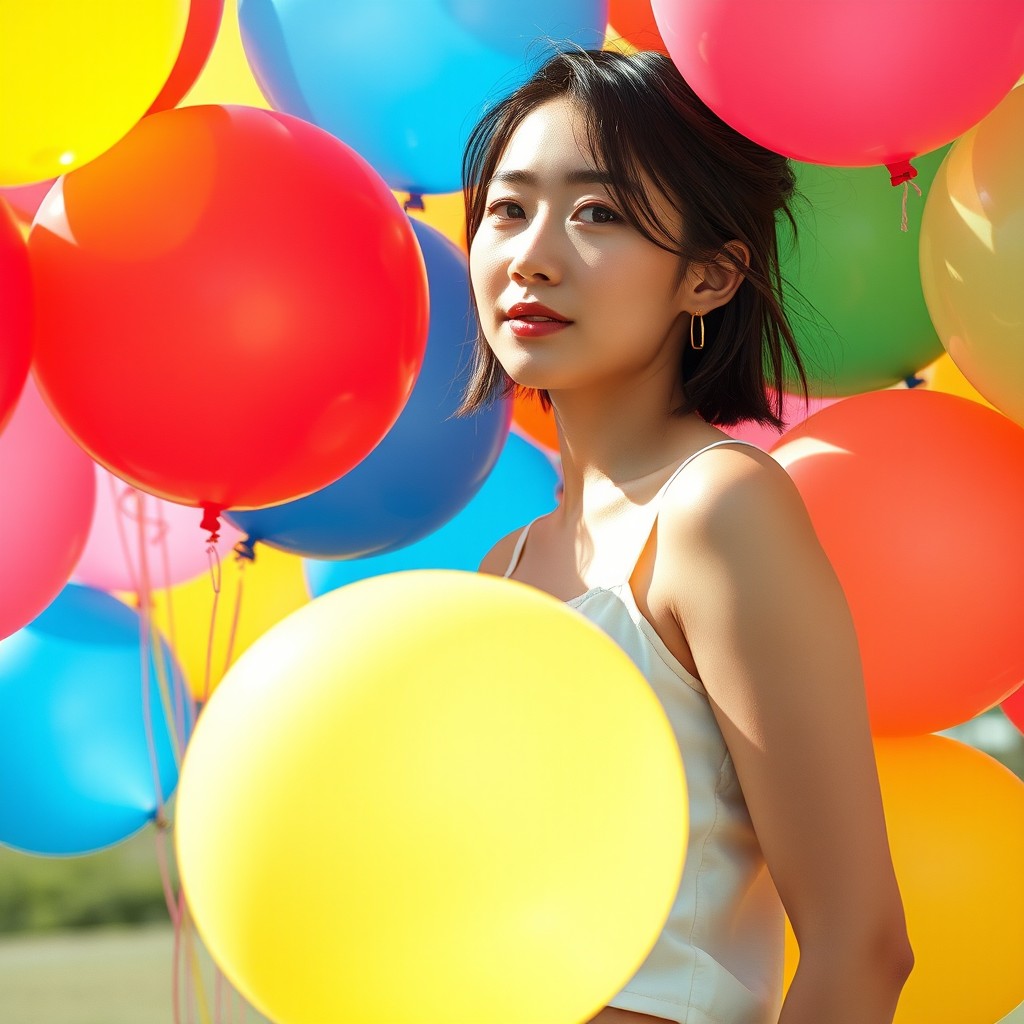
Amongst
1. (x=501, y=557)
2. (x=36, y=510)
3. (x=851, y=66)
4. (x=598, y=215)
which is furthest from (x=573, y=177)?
(x=36, y=510)

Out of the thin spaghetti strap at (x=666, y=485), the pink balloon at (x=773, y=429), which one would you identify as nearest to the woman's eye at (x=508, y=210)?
the thin spaghetti strap at (x=666, y=485)

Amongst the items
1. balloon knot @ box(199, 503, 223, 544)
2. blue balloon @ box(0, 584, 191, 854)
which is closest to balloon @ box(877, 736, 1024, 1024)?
balloon knot @ box(199, 503, 223, 544)

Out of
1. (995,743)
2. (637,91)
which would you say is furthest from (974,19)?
(995,743)

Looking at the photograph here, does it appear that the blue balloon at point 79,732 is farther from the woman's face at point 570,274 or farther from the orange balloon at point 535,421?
the woman's face at point 570,274

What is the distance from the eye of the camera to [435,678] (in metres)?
1.07

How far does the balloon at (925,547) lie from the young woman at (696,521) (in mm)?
167

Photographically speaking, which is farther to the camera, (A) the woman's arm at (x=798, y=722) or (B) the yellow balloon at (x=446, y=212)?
(B) the yellow balloon at (x=446, y=212)

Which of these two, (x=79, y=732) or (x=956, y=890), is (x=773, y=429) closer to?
(x=956, y=890)

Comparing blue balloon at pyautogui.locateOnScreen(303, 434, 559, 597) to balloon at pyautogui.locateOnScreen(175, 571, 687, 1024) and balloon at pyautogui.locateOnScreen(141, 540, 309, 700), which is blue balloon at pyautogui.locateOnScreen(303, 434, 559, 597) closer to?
balloon at pyautogui.locateOnScreen(141, 540, 309, 700)

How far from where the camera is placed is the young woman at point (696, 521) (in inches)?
51.8

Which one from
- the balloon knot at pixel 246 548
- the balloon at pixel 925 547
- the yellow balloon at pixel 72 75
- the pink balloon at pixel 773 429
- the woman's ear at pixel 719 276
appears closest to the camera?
the yellow balloon at pixel 72 75

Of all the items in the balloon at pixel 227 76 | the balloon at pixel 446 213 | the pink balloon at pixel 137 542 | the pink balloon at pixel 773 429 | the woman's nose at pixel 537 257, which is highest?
the woman's nose at pixel 537 257

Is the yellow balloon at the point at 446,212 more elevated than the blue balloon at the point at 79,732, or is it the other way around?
the yellow balloon at the point at 446,212

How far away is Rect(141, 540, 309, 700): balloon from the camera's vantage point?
96.9 inches
